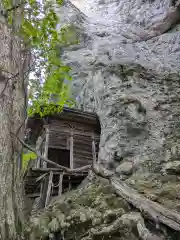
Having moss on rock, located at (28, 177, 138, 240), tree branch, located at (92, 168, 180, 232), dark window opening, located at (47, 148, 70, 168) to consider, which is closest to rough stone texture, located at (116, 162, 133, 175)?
moss on rock, located at (28, 177, 138, 240)

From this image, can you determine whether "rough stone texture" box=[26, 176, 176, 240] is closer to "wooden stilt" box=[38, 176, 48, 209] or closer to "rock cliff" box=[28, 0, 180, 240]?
"rock cliff" box=[28, 0, 180, 240]

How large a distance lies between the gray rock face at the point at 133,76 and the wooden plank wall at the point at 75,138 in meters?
1.29

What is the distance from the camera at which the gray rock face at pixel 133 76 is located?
11.0 metres

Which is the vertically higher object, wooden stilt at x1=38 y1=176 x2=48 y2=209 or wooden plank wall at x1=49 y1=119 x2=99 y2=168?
wooden plank wall at x1=49 y1=119 x2=99 y2=168

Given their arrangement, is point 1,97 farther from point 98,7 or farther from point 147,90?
point 98,7

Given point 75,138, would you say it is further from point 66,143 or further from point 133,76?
point 133,76

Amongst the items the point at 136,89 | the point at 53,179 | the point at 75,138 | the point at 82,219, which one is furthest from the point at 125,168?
the point at 136,89

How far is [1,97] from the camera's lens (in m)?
3.71

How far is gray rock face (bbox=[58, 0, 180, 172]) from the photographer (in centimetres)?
1098

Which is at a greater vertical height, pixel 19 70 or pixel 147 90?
pixel 147 90

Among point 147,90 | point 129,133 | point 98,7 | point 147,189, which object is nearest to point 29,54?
point 147,189

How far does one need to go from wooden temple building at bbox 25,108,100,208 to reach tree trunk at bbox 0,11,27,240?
7.30 meters

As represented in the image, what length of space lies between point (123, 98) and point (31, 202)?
868 cm

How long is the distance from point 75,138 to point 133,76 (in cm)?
517
